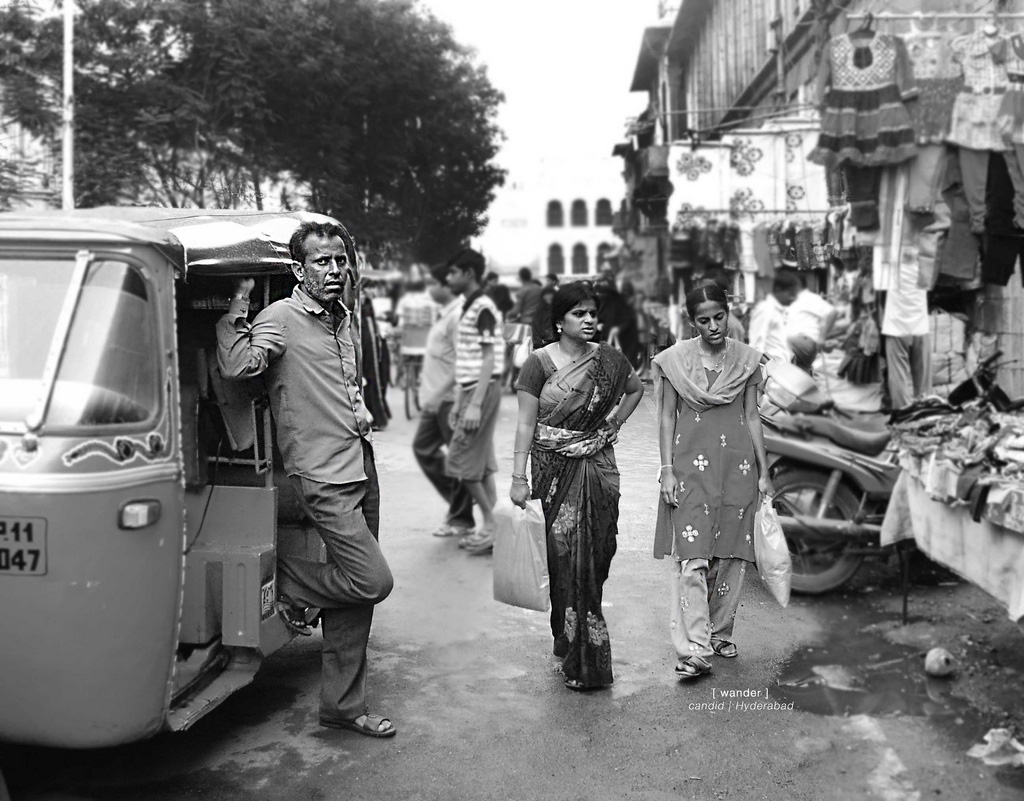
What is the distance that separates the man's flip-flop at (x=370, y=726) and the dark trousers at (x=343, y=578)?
0.09 ft

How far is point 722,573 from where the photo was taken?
4.69 metres

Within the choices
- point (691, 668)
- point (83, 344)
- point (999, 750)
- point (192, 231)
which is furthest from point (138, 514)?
point (999, 750)

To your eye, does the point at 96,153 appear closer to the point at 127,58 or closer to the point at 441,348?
the point at 127,58

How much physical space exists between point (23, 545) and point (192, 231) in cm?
119

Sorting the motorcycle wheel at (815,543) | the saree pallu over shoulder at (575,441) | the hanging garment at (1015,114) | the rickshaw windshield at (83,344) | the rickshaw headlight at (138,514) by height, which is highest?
the hanging garment at (1015,114)

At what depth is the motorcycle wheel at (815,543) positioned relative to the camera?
595 centimetres

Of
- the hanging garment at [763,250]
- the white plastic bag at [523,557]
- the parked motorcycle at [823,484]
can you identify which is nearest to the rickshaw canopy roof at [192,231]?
Answer: the white plastic bag at [523,557]

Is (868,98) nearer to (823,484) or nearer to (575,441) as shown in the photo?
(823,484)

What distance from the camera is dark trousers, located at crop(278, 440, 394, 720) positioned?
382 cm

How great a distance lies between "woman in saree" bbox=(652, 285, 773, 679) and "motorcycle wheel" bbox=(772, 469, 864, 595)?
4.65 ft

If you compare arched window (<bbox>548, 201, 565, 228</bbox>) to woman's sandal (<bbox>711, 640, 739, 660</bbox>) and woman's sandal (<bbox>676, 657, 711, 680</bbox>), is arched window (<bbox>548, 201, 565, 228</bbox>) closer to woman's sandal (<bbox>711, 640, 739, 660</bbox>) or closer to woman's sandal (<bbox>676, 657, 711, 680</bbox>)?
woman's sandal (<bbox>711, 640, 739, 660</bbox>)

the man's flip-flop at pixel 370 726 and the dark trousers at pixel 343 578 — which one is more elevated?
the dark trousers at pixel 343 578

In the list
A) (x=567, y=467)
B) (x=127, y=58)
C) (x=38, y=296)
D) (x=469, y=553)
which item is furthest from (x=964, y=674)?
(x=127, y=58)

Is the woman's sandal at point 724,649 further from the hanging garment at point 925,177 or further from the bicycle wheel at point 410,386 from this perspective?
the bicycle wheel at point 410,386
